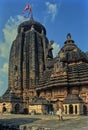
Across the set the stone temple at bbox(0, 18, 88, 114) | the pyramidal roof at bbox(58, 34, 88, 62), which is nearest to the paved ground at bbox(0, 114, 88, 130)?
the stone temple at bbox(0, 18, 88, 114)

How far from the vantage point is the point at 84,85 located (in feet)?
139

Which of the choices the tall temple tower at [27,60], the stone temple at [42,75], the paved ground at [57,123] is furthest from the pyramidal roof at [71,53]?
the paved ground at [57,123]

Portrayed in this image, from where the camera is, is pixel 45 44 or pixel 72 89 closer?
pixel 72 89

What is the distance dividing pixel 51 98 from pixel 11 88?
12885mm

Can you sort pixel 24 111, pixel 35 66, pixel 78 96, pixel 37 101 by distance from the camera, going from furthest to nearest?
1. pixel 35 66
2. pixel 24 111
3. pixel 37 101
4. pixel 78 96

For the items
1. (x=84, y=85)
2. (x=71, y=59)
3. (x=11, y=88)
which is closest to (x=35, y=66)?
(x=11, y=88)

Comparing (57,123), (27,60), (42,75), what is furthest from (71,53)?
(57,123)

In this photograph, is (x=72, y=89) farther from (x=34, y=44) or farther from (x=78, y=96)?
(x=34, y=44)

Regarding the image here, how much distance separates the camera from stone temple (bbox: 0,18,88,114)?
4234 centimetres

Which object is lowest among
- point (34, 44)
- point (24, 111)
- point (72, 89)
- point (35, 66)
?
point (24, 111)

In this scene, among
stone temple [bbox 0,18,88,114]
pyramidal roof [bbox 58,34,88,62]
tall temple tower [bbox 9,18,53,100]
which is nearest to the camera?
stone temple [bbox 0,18,88,114]

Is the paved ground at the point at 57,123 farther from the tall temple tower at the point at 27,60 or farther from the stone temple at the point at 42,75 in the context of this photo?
the tall temple tower at the point at 27,60

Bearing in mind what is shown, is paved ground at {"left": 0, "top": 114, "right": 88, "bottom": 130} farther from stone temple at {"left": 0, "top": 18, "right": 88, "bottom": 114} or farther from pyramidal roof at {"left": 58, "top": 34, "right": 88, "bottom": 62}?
pyramidal roof at {"left": 58, "top": 34, "right": 88, "bottom": 62}

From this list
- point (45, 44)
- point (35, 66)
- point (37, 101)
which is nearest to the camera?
point (37, 101)
